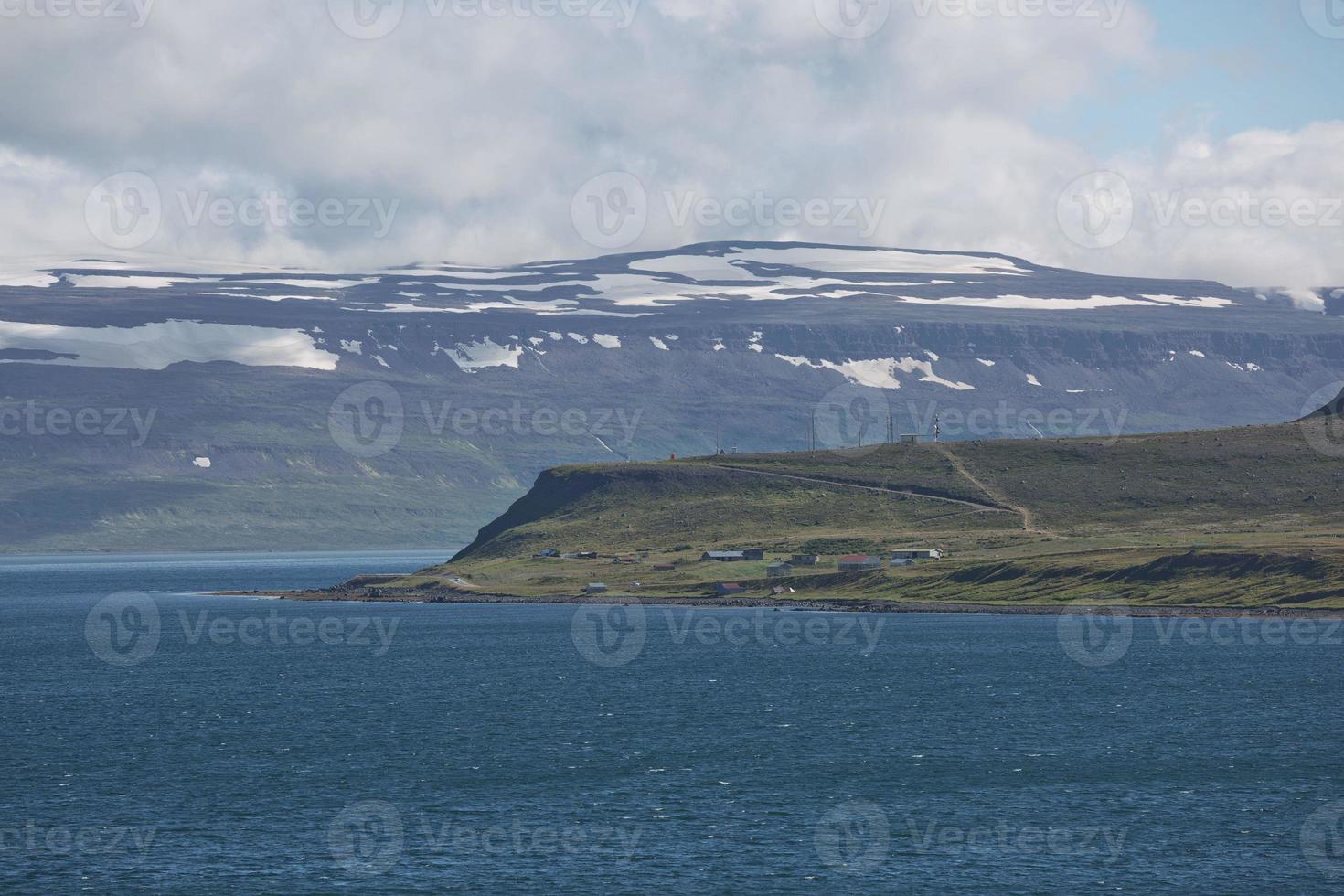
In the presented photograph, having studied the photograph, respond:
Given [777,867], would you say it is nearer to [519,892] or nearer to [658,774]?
[519,892]

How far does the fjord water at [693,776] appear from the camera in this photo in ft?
247

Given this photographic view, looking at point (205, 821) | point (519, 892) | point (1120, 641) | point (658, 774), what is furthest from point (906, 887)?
point (1120, 641)

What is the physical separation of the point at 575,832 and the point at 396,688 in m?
66.9

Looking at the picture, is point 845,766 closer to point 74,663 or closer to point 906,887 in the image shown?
point 906,887

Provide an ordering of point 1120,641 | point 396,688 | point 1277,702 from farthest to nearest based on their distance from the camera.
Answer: point 1120,641 < point 396,688 < point 1277,702

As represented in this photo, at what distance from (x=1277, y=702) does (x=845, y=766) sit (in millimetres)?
40191

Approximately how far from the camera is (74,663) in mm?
180750

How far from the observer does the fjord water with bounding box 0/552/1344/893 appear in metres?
75.4

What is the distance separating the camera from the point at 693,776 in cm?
9788

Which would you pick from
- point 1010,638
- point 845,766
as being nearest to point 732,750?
point 845,766

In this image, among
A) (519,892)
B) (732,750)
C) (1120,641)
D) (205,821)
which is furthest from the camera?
(1120,641)

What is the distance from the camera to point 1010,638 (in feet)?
596

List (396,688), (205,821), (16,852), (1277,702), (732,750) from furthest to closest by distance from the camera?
1. (396,688)
2. (1277,702)
3. (732,750)
4. (205,821)
5. (16,852)

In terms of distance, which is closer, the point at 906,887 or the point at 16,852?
the point at 906,887
